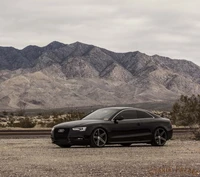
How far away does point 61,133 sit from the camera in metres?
19.7

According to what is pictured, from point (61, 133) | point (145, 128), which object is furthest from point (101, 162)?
point (145, 128)

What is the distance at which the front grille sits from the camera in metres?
19.5

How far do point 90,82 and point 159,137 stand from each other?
157 metres

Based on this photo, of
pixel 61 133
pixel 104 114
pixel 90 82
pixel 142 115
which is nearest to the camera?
pixel 61 133

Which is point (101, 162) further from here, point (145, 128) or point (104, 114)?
point (145, 128)

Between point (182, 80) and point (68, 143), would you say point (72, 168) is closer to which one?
point (68, 143)

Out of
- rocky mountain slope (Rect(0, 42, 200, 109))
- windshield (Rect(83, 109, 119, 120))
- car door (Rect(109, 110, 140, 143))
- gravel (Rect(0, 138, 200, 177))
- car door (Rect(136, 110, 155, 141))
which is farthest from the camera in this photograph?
rocky mountain slope (Rect(0, 42, 200, 109))

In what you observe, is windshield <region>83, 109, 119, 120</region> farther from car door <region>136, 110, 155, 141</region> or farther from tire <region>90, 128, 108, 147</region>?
car door <region>136, 110, 155, 141</region>

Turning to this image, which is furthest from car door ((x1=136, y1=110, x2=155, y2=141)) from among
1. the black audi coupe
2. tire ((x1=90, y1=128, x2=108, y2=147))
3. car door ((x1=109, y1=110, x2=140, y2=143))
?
tire ((x1=90, y1=128, x2=108, y2=147))

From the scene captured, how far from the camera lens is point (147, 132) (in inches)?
810

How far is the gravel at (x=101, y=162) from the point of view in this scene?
12062 mm

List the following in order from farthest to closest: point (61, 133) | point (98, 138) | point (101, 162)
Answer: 1. point (61, 133)
2. point (98, 138)
3. point (101, 162)

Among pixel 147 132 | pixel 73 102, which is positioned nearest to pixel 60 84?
pixel 73 102

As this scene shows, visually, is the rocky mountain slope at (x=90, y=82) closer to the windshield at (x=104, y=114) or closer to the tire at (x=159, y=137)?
the windshield at (x=104, y=114)
